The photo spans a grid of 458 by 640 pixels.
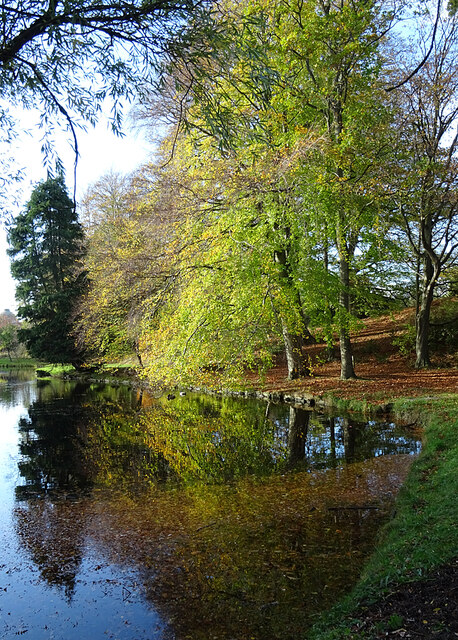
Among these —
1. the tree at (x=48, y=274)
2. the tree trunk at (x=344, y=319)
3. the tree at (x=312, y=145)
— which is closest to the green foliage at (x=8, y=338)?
the tree at (x=48, y=274)

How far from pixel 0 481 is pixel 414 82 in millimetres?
15822

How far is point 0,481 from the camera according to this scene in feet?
29.7

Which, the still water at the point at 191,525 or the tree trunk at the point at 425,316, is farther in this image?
the tree trunk at the point at 425,316

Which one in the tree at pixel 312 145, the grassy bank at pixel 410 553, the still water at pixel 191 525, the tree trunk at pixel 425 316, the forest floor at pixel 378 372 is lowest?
the still water at pixel 191 525

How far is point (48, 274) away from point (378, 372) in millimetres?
21545

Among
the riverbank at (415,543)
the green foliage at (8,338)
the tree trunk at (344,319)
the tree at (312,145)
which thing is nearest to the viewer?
the riverbank at (415,543)

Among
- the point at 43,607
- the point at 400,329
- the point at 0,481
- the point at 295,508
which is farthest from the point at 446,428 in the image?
the point at 400,329

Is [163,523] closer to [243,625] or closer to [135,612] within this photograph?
[135,612]

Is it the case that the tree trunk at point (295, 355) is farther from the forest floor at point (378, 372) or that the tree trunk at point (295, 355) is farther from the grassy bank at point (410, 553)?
the grassy bank at point (410, 553)

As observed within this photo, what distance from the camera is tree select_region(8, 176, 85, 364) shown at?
27.7 metres

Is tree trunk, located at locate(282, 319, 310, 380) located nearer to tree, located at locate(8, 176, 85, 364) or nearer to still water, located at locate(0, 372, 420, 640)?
still water, located at locate(0, 372, 420, 640)

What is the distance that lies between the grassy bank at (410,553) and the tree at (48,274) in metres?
23.6

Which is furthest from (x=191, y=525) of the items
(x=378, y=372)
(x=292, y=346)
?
(x=378, y=372)

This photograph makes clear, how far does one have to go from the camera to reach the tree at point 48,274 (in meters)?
27.7
